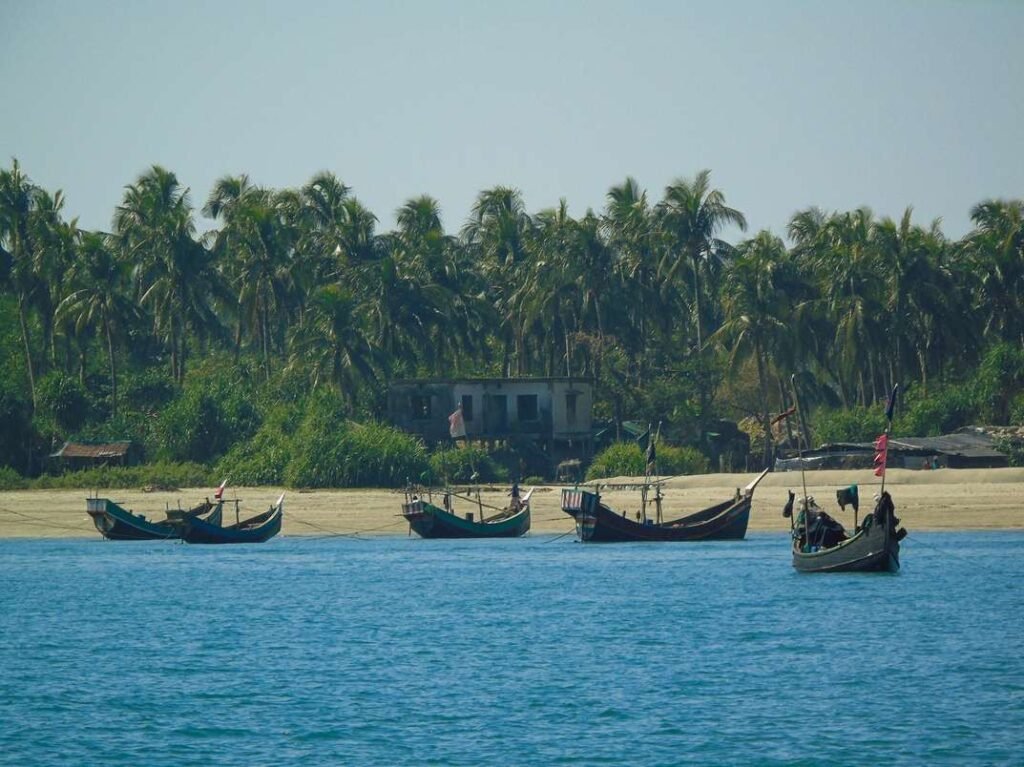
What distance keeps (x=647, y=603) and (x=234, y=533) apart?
20689 mm

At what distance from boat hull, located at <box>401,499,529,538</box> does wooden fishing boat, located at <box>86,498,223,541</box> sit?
6.52 m

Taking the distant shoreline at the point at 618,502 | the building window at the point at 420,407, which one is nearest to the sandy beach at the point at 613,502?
the distant shoreline at the point at 618,502

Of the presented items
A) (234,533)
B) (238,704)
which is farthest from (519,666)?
(234,533)

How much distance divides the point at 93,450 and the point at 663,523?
31.0m

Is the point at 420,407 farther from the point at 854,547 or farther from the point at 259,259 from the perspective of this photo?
the point at 854,547

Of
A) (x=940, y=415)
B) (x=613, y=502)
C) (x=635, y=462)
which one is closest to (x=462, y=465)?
(x=635, y=462)

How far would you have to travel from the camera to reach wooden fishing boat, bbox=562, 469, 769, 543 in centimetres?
5400

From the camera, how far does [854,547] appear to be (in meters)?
43.1

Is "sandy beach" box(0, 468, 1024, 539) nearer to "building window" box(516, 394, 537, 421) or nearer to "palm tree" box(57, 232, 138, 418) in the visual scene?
"building window" box(516, 394, 537, 421)

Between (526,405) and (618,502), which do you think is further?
(526,405)

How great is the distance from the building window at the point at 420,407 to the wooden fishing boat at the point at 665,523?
2425cm

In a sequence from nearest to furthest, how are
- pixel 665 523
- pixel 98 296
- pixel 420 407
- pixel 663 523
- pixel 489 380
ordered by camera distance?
pixel 665 523
pixel 663 523
pixel 489 380
pixel 420 407
pixel 98 296

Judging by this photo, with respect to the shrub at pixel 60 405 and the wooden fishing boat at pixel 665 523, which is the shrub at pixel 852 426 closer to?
the wooden fishing boat at pixel 665 523

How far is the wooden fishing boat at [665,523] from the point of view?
5400 cm
